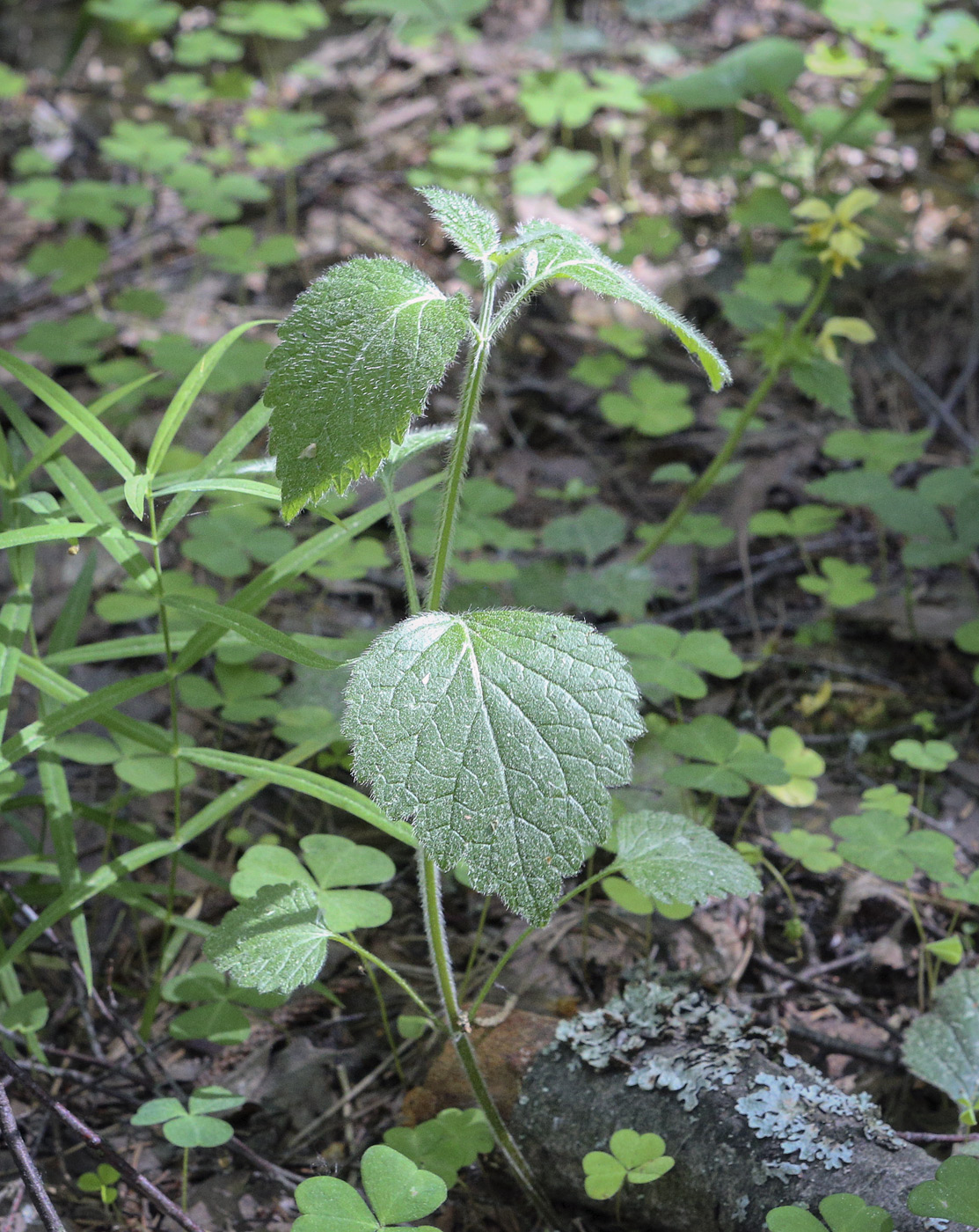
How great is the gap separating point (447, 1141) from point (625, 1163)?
0.26 m

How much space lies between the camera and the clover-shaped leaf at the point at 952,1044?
147 centimetres

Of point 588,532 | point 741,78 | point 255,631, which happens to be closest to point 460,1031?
point 255,631

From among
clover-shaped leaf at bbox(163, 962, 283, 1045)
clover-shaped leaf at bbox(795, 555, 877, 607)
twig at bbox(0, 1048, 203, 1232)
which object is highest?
twig at bbox(0, 1048, 203, 1232)

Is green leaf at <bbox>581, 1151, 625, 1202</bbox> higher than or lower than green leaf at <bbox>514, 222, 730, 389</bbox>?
lower

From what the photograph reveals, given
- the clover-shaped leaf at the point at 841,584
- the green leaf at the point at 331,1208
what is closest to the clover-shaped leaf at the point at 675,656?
the clover-shaped leaf at the point at 841,584

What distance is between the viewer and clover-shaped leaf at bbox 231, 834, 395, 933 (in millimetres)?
1508

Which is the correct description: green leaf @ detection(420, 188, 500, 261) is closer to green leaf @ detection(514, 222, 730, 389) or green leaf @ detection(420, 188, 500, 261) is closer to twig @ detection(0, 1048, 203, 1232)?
green leaf @ detection(514, 222, 730, 389)

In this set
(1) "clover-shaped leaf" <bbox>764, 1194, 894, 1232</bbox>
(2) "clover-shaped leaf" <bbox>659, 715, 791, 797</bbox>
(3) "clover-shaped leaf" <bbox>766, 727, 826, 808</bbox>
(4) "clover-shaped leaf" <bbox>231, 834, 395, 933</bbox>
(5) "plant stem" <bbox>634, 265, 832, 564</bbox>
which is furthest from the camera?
(5) "plant stem" <bbox>634, 265, 832, 564</bbox>

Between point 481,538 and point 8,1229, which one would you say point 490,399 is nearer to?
point 481,538

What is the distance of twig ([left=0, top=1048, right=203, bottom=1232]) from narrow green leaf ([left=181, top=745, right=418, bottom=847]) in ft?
1.59

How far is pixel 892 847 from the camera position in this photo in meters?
1.77

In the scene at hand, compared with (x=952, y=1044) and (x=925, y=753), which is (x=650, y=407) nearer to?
(x=925, y=753)

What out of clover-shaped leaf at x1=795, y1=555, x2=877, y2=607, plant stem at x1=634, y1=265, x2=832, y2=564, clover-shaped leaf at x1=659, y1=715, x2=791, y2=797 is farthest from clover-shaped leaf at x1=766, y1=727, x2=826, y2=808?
plant stem at x1=634, y1=265, x2=832, y2=564

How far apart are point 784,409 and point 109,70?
14.0 ft
